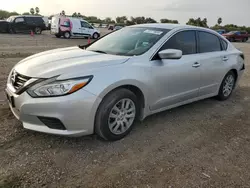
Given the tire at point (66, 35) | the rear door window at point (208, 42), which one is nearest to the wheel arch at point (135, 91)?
the rear door window at point (208, 42)

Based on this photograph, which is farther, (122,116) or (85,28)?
(85,28)

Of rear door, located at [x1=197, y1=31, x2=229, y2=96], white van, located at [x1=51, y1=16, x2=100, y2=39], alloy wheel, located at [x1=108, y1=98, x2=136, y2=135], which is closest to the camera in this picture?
alloy wheel, located at [x1=108, y1=98, x2=136, y2=135]

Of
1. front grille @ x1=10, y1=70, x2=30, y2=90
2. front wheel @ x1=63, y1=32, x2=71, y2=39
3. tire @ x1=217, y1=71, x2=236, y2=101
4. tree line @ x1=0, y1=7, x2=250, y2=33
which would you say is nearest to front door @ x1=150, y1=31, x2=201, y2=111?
tire @ x1=217, y1=71, x2=236, y2=101

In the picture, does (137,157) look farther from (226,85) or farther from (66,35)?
(66,35)

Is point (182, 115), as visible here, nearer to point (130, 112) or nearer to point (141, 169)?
point (130, 112)

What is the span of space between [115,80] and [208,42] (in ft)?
8.09

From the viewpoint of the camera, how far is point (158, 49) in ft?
12.3

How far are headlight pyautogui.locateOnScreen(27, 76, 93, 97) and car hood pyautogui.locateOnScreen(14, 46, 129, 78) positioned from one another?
0.36ft

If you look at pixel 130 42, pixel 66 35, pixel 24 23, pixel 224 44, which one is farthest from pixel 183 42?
pixel 24 23

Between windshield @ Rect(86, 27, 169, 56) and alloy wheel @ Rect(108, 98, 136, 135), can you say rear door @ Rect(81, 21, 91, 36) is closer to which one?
windshield @ Rect(86, 27, 169, 56)

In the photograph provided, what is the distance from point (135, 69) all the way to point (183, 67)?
39.8 inches

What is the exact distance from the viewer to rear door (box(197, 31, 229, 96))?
4.52 meters

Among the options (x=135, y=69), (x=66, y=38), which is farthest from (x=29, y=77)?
(x=66, y=38)

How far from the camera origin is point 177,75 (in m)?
3.96
